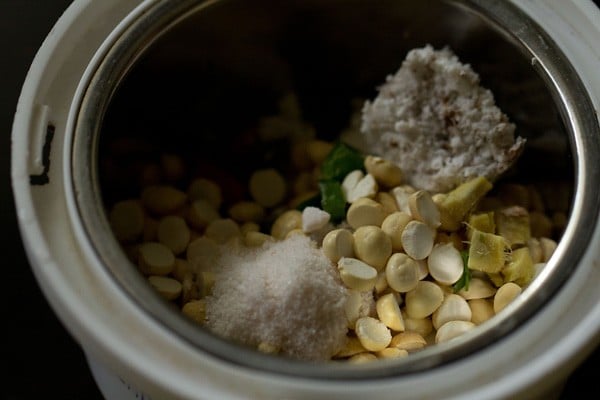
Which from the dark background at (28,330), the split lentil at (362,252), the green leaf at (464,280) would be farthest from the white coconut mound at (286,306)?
the dark background at (28,330)

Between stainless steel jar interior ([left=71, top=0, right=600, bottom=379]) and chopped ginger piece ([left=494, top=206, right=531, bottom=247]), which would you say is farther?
chopped ginger piece ([left=494, top=206, right=531, bottom=247])

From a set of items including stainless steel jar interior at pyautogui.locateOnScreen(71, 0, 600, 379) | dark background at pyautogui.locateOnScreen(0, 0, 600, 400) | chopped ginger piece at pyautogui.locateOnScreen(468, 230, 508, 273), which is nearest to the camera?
stainless steel jar interior at pyautogui.locateOnScreen(71, 0, 600, 379)

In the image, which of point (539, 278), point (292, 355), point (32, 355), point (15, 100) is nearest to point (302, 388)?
point (292, 355)

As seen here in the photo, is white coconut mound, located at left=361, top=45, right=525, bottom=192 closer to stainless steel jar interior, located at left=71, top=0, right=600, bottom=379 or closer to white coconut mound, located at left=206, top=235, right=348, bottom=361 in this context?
stainless steel jar interior, located at left=71, top=0, right=600, bottom=379

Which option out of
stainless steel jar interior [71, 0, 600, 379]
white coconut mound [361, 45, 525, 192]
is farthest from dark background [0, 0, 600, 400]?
white coconut mound [361, 45, 525, 192]

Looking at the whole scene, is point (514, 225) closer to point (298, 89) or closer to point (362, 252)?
point (362, 252)

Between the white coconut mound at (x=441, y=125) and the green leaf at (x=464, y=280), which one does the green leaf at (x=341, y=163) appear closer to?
the white coconut mound at (x=441, y=125)

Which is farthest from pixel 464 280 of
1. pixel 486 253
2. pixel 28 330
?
pixel 28 330
